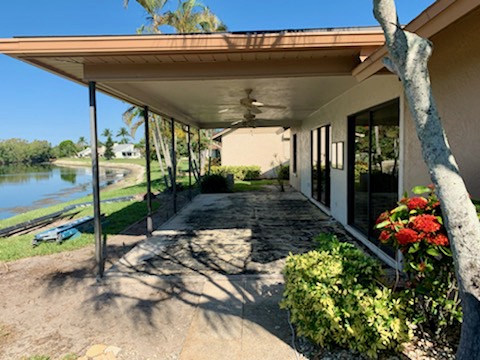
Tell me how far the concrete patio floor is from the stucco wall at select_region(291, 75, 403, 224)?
A: 62 centimetres

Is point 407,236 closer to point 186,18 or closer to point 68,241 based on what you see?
point 68,241

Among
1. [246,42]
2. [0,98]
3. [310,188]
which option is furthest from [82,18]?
[0,98]

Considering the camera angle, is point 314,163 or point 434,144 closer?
point 434,144

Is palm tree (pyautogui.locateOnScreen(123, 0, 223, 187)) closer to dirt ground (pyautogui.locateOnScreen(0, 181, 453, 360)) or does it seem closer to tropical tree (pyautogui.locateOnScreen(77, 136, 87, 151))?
dirt ground (pyautogui.locateOnScreen(0, 181, 453, 360))

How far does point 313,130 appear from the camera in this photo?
33.4ft

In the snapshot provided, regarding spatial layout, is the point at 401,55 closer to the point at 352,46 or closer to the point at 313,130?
the point at 352,46

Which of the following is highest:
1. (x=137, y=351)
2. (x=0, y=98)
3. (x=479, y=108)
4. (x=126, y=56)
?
(x=0, y=98)

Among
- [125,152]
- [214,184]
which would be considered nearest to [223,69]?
[214,184]

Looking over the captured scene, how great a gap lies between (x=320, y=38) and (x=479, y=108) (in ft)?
5.33

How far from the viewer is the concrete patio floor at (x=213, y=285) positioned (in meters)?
2.81

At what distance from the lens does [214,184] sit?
13805 mm

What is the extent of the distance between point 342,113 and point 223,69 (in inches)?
143

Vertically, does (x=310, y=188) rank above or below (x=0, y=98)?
below

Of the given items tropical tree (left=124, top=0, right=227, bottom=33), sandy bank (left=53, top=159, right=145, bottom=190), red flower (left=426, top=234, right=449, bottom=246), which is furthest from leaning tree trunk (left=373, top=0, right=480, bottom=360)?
sandy bank (left=53, top=159, right=145, bottom=190)
